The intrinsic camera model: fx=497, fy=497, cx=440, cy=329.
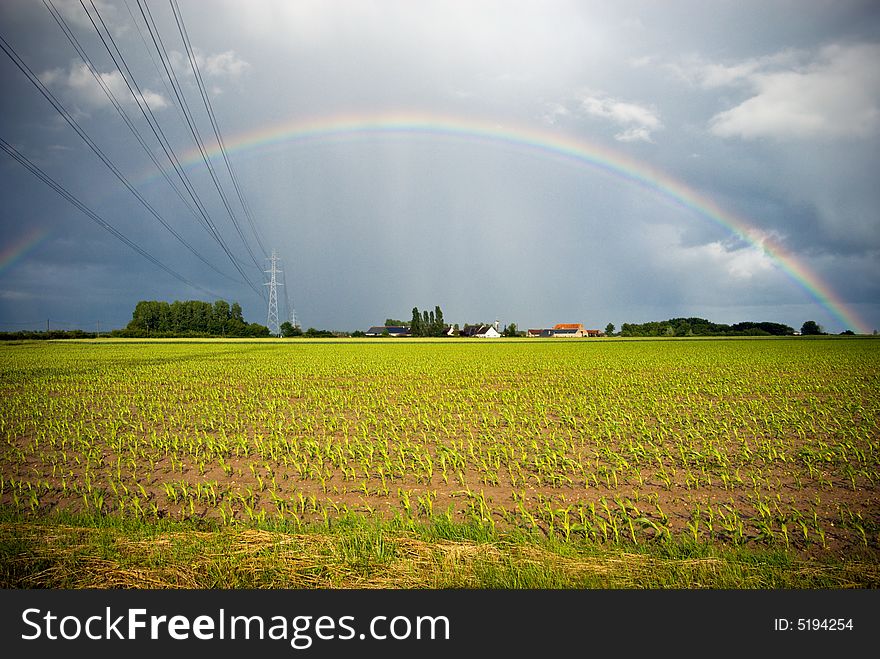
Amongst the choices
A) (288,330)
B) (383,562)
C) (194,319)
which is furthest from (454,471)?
(194,319)

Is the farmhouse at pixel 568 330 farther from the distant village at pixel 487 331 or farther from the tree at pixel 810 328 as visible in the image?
the tree at pixel 810 328

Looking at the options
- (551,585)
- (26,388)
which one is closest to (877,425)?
(551,585)

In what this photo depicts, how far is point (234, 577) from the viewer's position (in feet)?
16.3

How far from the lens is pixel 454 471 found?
9242 mm

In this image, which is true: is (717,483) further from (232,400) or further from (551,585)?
(232,400)

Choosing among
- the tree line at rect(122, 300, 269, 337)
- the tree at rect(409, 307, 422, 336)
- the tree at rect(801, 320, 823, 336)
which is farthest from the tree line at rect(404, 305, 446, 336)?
the tree at rect(801, 320, 823, 336)

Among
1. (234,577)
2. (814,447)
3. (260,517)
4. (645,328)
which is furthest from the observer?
(645,328)

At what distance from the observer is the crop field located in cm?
609

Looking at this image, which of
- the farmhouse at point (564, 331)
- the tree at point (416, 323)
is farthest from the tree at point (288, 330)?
the farmhouse at point (564, 331)

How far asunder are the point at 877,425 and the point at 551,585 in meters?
13.2

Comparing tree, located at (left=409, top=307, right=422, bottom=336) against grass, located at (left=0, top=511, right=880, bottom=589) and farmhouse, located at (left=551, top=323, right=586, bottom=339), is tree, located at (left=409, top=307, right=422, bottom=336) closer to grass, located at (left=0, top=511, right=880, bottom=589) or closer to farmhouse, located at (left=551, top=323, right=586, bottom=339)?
farmhouse, located at (left=551, top=323, right=586, bottom=339)

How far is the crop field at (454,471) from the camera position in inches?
240

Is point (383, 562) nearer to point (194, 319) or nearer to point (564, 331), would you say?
point (194, 319)

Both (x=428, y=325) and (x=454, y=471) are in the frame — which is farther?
(x=428, y=325)
